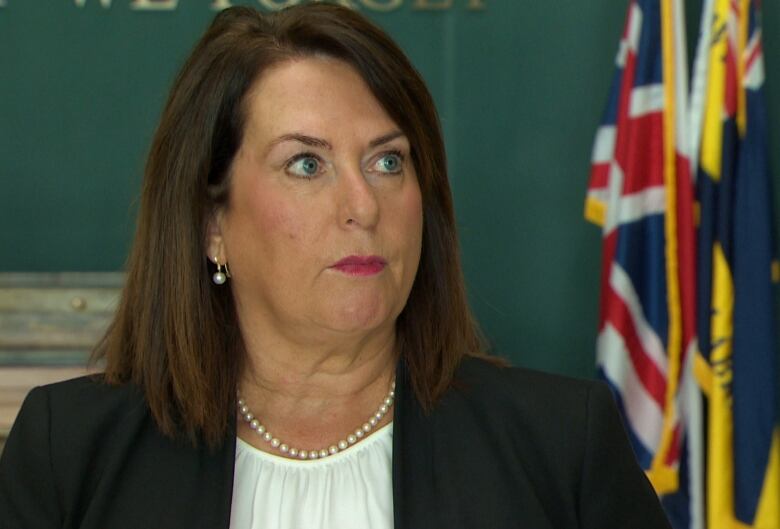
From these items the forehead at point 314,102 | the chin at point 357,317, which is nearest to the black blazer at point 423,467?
the chin at point 357,317

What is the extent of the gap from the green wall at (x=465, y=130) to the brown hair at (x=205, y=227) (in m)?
2.09

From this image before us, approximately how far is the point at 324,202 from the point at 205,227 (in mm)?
267

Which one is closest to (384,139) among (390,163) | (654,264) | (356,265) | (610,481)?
(390,163)

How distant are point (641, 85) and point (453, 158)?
2.59 ft

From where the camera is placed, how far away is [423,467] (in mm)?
2012

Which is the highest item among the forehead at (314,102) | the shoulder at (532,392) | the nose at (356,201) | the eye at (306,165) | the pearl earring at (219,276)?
the forehead at (314,102)

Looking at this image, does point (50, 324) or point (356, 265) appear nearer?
point (356, 265)

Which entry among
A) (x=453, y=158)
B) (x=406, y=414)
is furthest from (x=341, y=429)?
(x=453, y=158)

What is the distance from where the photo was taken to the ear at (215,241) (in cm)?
214

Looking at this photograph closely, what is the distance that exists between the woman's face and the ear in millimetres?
69

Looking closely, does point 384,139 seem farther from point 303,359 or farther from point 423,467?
point 423,467

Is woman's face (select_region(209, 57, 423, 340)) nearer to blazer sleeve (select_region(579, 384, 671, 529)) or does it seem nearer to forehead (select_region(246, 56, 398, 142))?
forehead (select_region(246, 56, 398, 142))

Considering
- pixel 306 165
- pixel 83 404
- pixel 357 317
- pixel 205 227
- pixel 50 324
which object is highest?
pixel 306 165

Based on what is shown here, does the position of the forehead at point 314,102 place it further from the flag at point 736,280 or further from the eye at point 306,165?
the flag at point 736,280
